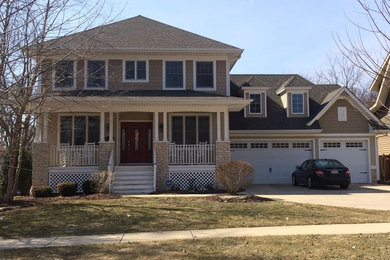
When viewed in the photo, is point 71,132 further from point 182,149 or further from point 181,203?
point 181,203

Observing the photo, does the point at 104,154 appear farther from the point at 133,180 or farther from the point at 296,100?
the point at 296,100

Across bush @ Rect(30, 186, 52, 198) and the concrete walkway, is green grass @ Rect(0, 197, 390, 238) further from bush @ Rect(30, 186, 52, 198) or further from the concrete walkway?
bush @ Rect(30, 186, 52, 198)

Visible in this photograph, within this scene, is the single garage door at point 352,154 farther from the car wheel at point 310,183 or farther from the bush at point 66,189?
the bush at point 66,189

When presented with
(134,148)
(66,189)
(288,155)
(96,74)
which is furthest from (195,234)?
(288,155)

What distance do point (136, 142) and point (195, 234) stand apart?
1095cm

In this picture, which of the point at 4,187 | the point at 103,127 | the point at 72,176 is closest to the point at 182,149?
the point at 103,127

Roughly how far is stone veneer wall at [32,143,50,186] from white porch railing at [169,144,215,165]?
5.37 m

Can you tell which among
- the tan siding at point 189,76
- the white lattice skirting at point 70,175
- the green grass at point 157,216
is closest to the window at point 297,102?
the tan siding at point 189,76

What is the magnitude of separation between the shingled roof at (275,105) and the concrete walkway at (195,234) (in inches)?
463

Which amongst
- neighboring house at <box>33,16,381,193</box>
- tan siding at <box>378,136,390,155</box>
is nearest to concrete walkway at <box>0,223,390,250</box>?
neighboring house at <box>33,16,381,193</box>

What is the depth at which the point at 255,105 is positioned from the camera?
21.2 m

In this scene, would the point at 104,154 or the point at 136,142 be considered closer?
the point at 104,154

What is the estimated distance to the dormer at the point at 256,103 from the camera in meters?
21.1

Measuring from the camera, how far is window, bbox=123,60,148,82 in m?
18.2
